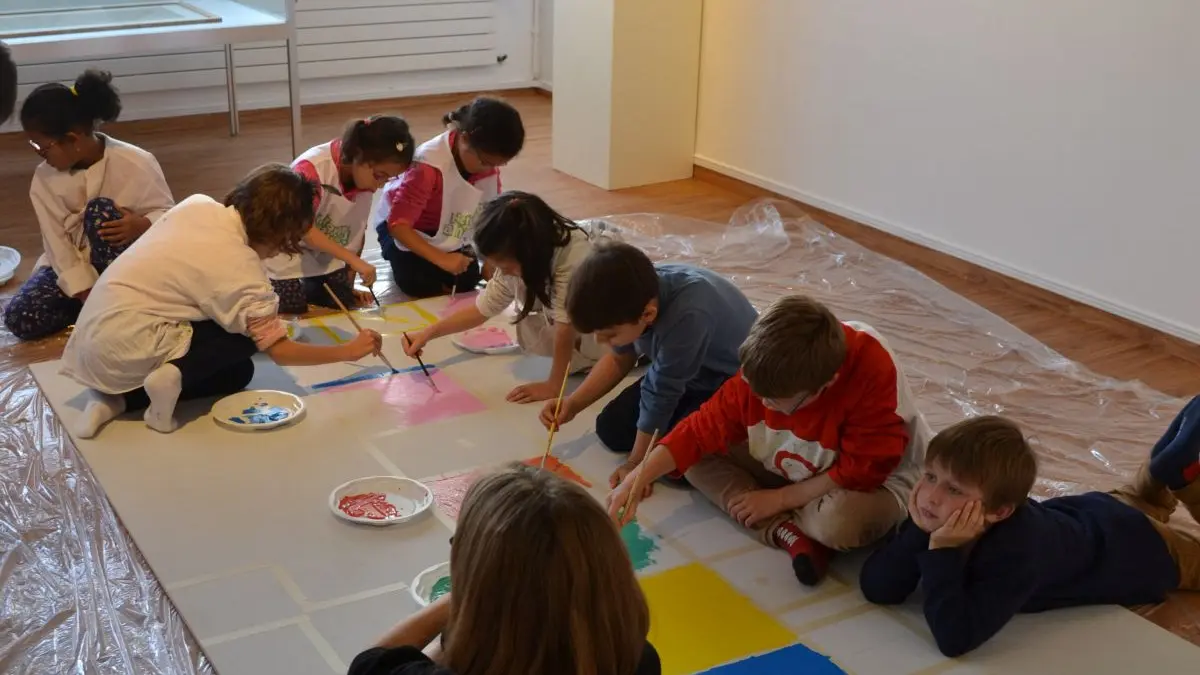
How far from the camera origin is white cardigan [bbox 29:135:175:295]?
10.7 feet

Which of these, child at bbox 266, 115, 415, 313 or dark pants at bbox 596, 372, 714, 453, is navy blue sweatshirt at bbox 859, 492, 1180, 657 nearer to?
dark pants at bbox 596, 372, 714, 453

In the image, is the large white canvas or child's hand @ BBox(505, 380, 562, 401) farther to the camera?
child's hand @ BBox(505, 380, 562, 401)

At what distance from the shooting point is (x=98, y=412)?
274cm

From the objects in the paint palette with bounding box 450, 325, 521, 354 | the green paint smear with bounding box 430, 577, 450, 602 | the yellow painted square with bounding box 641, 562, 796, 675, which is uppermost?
the paint palette with bounding box 450, 325, 521, 354

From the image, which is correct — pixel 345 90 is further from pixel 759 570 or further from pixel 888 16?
pixel 759 570

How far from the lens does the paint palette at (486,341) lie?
326 centimetres

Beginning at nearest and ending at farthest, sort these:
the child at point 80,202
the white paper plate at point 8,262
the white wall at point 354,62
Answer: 1. the child at point 80,202
2. the white paper plate at point 8,262
3. the white wall at point 354,62

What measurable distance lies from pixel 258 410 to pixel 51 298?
82 centimetres

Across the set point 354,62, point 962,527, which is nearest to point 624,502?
point 962,527

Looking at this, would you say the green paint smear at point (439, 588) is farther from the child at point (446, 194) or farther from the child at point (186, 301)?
the child at point (446, 194)

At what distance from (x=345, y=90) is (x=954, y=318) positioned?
3410mm


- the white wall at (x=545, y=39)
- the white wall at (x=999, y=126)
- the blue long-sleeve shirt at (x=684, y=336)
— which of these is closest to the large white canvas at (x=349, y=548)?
the blue long-sleeve shirt at (x=684, y=336)

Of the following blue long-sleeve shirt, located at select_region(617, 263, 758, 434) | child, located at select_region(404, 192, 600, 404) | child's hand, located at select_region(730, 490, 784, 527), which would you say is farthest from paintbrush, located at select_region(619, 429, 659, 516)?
child, located at select_region(404, 192, 600, 404)

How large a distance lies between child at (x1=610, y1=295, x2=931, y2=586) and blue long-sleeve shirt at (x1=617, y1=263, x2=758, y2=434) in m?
0.11
